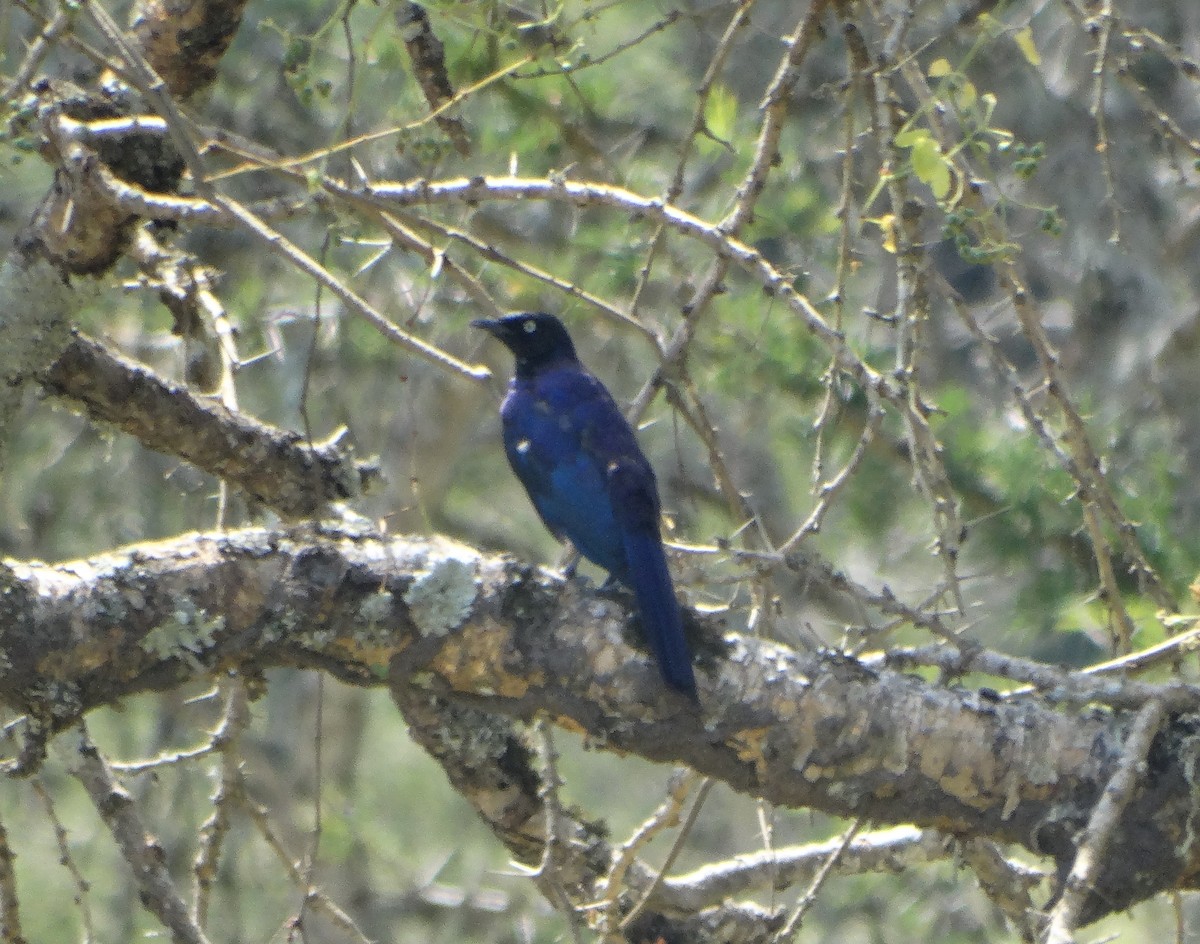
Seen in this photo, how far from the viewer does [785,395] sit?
5887 mm

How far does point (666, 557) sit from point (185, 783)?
11.4ft

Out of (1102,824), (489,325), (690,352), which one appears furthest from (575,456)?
(1102,824)

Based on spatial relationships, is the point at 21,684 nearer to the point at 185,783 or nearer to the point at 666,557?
the point at 666,557

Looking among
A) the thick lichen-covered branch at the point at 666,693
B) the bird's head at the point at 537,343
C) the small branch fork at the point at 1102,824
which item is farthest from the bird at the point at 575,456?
the small branch fork at the point at 1102,824

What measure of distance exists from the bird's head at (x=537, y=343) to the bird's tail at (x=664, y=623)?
148 cm

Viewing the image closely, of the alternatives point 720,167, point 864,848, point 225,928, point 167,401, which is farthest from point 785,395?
point 225,928

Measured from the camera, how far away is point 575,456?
4.16m

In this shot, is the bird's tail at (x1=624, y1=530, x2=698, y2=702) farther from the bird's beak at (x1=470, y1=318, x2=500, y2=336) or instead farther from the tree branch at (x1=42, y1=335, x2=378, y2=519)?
the bird's beak at (x1=470, y1=318, x2=500, y2=336)

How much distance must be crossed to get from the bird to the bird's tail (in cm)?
4

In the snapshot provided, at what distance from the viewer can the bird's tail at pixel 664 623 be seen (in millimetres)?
2691

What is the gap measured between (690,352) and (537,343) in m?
0.57

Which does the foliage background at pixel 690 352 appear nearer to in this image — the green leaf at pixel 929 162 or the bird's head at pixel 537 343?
the bird's head at pixel 537 343

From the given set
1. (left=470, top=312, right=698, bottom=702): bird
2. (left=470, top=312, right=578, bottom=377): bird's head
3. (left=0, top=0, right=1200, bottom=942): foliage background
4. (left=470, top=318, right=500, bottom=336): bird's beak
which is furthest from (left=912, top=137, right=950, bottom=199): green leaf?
(left=470, top=312, right=578, bottom=377): bird's head

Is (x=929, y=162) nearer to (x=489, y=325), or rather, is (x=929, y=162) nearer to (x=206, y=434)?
(x=206, y=434)
